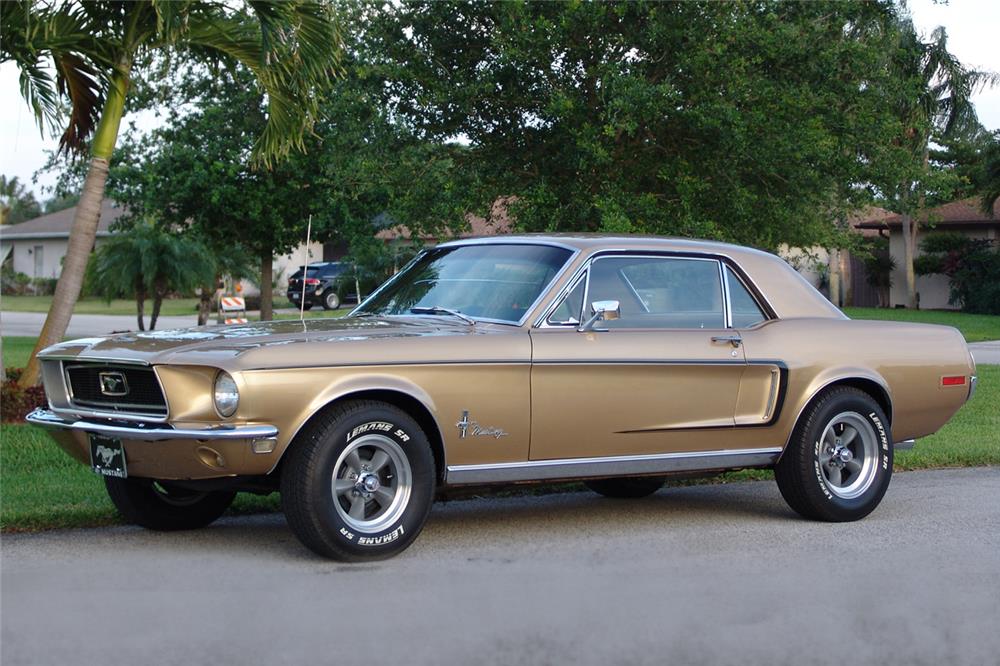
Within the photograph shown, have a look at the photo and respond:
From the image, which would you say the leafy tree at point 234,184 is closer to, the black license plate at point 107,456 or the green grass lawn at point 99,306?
the black license plate at point 107,456

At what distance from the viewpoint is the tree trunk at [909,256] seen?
41.1m

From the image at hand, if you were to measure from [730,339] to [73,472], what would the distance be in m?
4.64

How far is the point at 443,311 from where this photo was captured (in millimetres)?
7156

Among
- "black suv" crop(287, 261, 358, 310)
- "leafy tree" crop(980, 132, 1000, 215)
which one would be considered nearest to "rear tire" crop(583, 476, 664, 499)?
"leafy tree" crop(980, 132, 1000, 215)

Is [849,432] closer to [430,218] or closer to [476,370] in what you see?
[476,370]

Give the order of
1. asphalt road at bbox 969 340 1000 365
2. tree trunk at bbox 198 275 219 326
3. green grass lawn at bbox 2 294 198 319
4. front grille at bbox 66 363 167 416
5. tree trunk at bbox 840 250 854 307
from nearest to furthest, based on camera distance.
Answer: front grille at bbox 66 363 167 416, asphalt road at bbox 969 340 1000 365, tree trunk at bbox 198 275 219 326, green grass lawn at bbox 2 294 198 319, tree trunk at bbox 840 250 854 307

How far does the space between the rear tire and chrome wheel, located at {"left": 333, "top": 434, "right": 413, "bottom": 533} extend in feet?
7.62

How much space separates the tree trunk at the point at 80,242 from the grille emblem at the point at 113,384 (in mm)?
5787

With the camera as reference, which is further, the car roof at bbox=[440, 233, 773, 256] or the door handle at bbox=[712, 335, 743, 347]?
the door handle at bbox=[712, 335, 743, 347]

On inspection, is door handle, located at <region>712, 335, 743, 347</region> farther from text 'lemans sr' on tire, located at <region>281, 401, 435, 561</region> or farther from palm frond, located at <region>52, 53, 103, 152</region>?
palm frond, located at <region>52, 53, 103, 152</region>

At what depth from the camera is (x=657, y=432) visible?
707 centimetres

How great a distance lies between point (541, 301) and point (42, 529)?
3019 mm

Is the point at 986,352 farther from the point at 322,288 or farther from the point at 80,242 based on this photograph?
the point at 322,288

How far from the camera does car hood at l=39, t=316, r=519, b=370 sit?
5953mm
